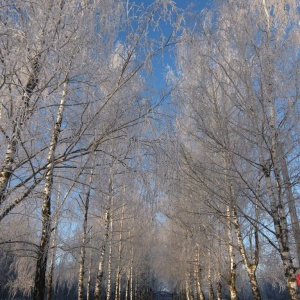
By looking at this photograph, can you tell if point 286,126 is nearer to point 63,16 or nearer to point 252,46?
point 252,46

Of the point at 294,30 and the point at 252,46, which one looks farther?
the point at 294,30

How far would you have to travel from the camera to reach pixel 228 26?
21.6ft

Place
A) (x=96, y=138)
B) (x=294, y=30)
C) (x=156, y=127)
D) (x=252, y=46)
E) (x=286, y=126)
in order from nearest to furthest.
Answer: (x=96, y=138) < (x=156, y=127) < (x=286, y=126) < (x=252, y=46) < (x=294, y=30)

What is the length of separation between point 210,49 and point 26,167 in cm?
501

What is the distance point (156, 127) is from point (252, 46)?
358cm

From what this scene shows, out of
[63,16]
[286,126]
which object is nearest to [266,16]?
[286,126]

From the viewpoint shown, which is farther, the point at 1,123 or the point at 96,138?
the point at 96,138

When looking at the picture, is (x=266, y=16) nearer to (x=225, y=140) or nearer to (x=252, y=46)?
(x=252, y=46)

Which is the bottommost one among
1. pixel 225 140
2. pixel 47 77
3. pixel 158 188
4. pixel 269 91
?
pixel 158 188

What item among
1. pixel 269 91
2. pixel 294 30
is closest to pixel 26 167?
pixel 269 91

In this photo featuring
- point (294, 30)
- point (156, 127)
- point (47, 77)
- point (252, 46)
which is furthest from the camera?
point (294, 30)

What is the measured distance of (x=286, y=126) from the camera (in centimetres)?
560

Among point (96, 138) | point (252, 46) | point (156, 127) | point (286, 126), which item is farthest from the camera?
point (252, 46)

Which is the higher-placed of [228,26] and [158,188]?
[228,26]
